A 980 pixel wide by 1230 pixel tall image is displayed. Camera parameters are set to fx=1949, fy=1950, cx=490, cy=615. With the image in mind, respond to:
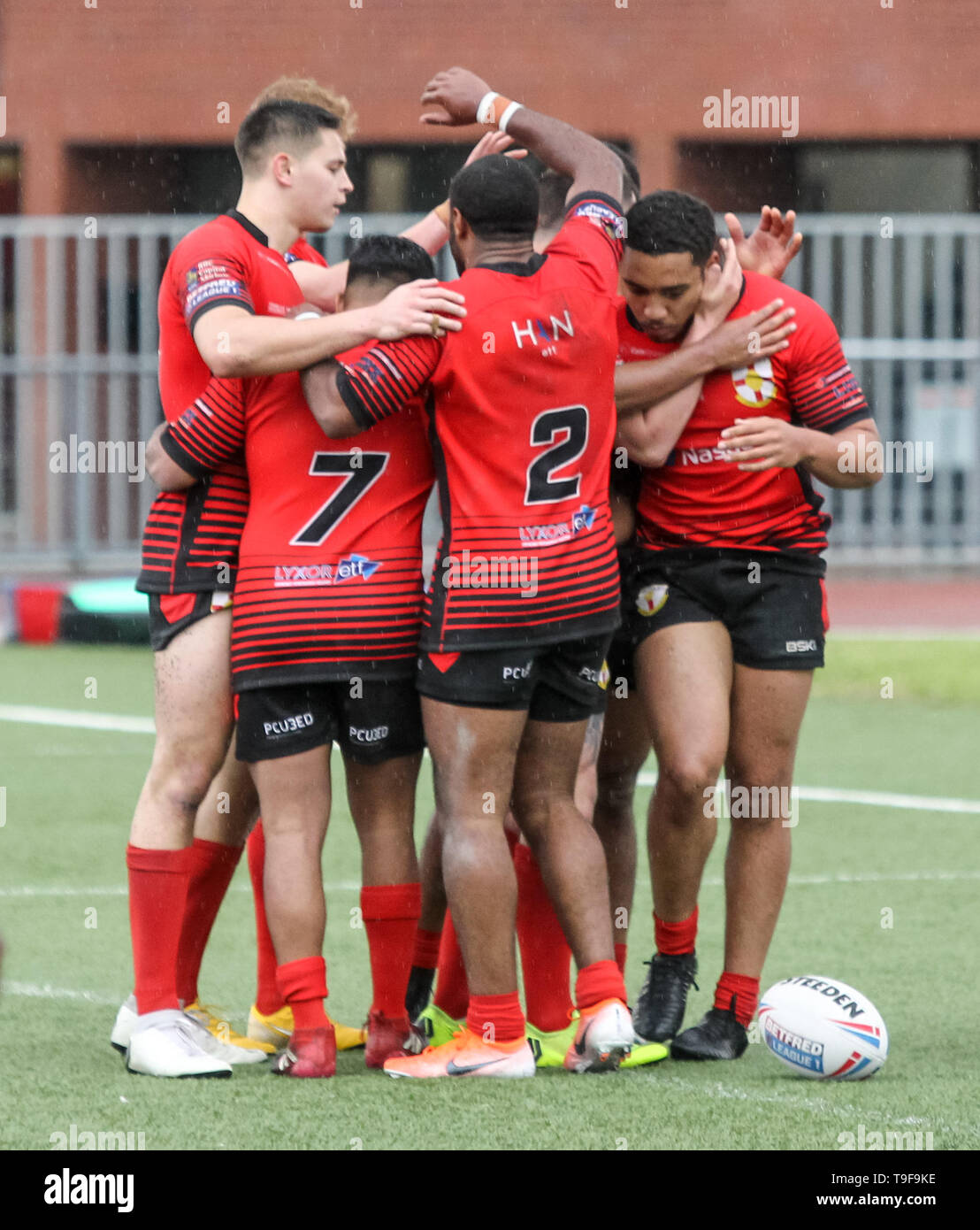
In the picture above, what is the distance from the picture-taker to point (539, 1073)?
15.3 feet

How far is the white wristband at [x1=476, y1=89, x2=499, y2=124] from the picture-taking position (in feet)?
16.9

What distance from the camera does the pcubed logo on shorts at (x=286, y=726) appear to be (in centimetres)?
463

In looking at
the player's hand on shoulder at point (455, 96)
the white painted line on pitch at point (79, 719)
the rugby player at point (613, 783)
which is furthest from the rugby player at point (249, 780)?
the white painted line on pitch at point (79, 719)

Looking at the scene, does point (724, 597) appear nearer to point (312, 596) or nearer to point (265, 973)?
point (312, 596)

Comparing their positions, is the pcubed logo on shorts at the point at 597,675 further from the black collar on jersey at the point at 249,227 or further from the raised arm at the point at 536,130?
the black collar on jersey at the point at 249,227

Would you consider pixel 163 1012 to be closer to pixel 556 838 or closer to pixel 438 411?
pixel 556 838

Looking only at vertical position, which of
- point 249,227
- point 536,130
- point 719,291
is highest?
point 536,130

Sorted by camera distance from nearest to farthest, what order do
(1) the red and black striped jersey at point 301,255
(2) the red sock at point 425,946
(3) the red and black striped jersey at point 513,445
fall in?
(3) the red and black striped jersey at point 513,445
(2) the red sock at point 425,946
(1) the red and black striped jersey at point 301,255

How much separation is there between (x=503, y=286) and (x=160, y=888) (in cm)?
167

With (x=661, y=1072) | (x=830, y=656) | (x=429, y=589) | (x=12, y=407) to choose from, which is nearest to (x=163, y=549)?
(x=429, y=589)

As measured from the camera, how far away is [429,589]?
15.3ft

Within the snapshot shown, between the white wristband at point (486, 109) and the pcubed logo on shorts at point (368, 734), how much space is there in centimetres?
166

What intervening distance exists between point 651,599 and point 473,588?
709mm

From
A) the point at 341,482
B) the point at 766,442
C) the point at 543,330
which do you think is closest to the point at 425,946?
the point at 341,482
